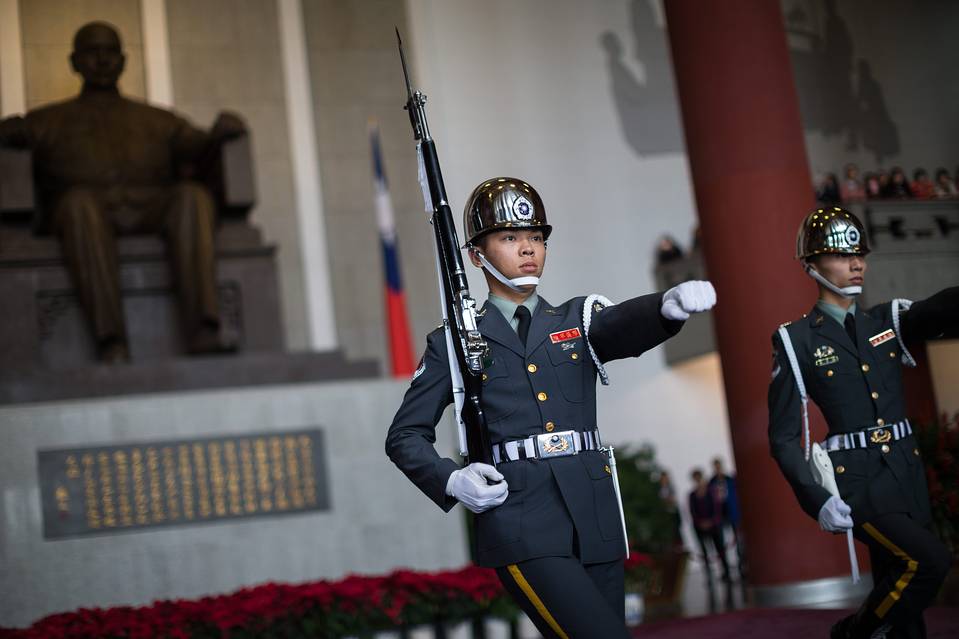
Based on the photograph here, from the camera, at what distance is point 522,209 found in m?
2.84

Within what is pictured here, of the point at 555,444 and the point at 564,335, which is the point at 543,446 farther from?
the point at 564,335

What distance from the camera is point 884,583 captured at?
10.9 ft

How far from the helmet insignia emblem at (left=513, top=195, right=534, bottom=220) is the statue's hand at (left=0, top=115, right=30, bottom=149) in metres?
5.09

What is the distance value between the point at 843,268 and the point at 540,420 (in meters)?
1.31

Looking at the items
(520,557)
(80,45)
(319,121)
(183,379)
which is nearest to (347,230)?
(319,121)

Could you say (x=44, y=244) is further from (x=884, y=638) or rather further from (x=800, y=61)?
(x=884, y=638)

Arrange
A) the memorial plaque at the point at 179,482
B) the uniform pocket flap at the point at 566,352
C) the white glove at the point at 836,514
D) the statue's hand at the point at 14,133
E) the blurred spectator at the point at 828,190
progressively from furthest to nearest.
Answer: the statue's hand at the point at 14,133 → the memorial plaque at the point at 179,482 → the blurred spectator at the point at 828,190 → the white glove at the point at 836,514 → the uniform pocket flap at the point at 566,352

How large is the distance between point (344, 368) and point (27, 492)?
1833 millimetres

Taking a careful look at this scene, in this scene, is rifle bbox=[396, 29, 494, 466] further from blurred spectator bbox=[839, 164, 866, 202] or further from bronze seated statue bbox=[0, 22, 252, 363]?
bronze seated statue bbox=[0, 22, 252, 363]

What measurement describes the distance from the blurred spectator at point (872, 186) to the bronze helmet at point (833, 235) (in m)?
1.39

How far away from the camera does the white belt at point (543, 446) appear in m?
2.66

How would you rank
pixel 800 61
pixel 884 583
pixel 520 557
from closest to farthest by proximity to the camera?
pixel 520 557, pixel 884 583, pixel 800 61

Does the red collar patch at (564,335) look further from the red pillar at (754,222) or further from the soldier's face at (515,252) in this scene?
the red pillar at (754,222)

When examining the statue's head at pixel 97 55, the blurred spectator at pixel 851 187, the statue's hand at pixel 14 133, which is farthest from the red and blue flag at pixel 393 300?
the blurred spectator at pixel 851 187
